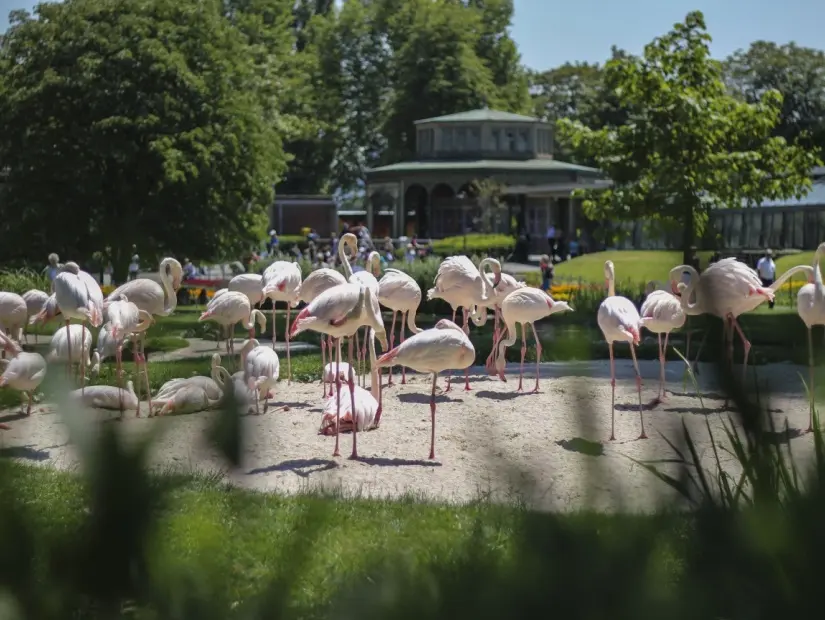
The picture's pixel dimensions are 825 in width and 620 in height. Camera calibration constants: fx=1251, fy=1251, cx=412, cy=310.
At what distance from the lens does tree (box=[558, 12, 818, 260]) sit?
21.0 meters

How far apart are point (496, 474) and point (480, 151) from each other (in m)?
57.5

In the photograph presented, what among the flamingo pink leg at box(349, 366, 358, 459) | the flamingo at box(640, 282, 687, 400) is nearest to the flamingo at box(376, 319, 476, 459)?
the flamingo pink leg at box(349, 366, 358, 459)

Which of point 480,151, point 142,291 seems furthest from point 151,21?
point 480,151

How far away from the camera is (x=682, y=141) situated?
835 inches

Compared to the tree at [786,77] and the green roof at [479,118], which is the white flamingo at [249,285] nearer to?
the tree at [786,77]

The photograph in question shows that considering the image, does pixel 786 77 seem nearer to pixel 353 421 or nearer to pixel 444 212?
pixel 444 212

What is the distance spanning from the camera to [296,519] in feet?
3.91

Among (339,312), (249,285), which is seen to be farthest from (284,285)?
(339,312)

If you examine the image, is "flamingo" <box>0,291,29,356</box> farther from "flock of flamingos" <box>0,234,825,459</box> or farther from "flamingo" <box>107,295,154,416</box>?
"flamingo" <box>107,295,154,416</box>

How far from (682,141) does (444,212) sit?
123 ft

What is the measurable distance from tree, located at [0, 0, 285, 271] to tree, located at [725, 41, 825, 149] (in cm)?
2894

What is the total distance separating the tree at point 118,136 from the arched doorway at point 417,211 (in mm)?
35108

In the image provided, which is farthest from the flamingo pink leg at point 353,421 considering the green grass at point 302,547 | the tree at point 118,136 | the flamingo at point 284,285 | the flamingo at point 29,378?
the tree at point 118,136

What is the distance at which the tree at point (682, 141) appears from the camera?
68.9ft
